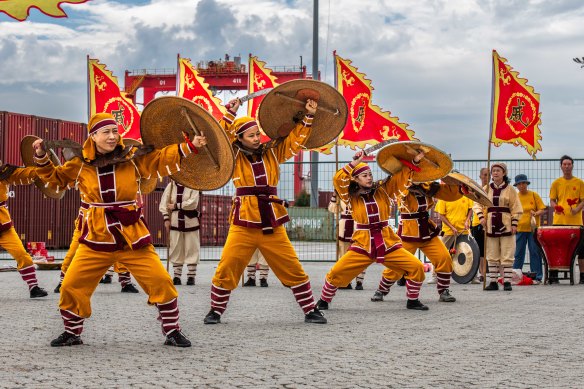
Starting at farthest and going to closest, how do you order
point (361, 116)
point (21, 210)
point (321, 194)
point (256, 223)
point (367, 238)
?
point (21, 210) < point (321, 194) < point (361, 116) < point (367, 238) < point (256, 223)

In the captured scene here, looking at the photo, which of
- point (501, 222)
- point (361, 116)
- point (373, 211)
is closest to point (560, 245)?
point (501, 222)

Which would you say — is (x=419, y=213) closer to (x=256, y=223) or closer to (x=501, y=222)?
(x=501, y=222)

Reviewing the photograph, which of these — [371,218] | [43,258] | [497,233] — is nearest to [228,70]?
[43,258]

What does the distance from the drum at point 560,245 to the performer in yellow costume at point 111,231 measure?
9.79 m

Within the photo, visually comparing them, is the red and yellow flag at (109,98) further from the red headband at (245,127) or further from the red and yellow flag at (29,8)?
the red and yellow flag at (29,8)

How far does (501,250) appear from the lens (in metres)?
14.1

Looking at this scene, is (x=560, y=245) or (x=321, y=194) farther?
(x=321, y=194)

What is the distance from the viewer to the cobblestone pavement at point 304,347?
19.2ft

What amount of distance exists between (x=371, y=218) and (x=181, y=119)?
11.2 feet

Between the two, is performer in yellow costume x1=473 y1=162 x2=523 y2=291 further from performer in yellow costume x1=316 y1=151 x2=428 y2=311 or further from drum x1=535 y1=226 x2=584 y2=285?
performer in yellow costume x1=316 y1=151 x2=428 y2=311

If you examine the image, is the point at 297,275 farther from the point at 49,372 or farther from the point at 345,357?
the point at 49,372

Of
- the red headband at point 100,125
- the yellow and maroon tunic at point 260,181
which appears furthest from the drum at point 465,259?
the red headband at point 100,125

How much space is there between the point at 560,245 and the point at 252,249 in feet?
26.9

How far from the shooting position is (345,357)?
6.75m
